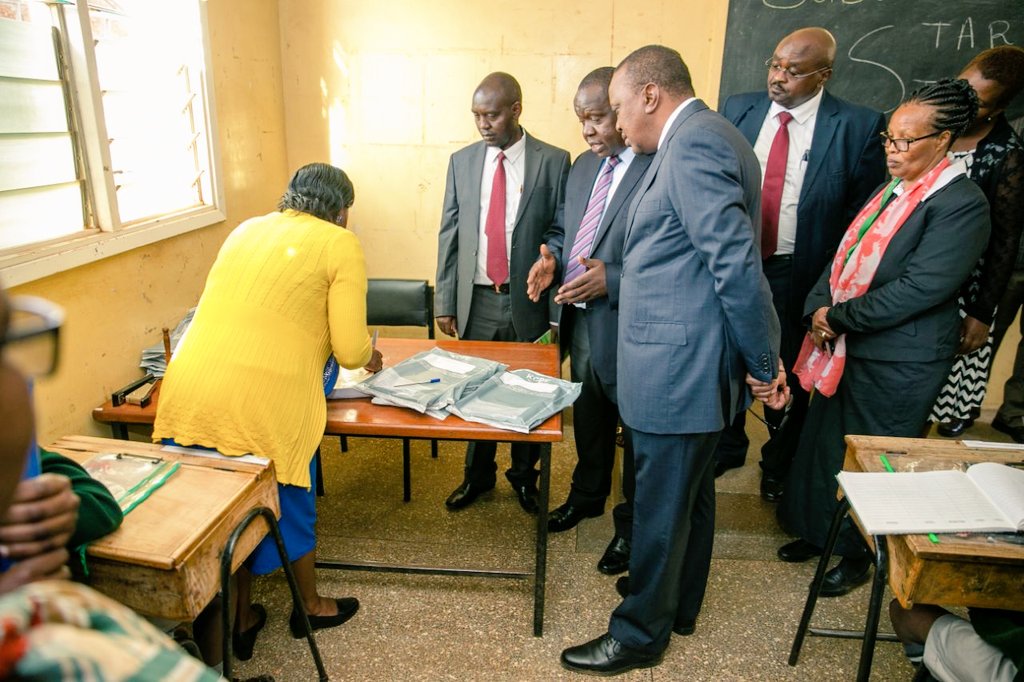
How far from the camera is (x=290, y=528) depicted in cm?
195

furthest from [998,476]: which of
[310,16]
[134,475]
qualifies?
[310,16]

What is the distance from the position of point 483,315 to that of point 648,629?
149 centimetres

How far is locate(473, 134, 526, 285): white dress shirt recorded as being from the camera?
2.76 metres

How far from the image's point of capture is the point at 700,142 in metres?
1.58

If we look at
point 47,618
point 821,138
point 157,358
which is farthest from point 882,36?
point 47,618

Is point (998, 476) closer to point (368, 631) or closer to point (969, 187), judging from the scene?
A: point (969, 187)

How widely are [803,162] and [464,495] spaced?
2053mm

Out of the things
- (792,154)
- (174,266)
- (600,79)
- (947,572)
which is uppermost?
(600,79)

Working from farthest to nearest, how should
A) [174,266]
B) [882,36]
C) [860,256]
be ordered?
[882,36]
[174,266]
[860,256]

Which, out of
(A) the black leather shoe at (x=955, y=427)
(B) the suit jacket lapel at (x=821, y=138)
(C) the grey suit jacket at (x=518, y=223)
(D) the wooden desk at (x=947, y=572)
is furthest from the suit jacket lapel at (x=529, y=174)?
(A) the black leather shoe at (x=955, y=427)

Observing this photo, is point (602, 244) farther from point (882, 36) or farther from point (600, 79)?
point (882, 36)

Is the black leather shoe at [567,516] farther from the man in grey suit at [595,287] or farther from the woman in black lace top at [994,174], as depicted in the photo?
the woman in black lace top at [994,174]

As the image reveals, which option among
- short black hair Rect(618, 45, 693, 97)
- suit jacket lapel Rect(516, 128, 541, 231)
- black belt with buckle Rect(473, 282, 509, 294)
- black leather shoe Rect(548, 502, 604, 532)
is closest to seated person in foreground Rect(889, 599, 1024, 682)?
black leather shoe Rect(548, 502, 604, 532)

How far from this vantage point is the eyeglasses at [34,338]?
695 mm
